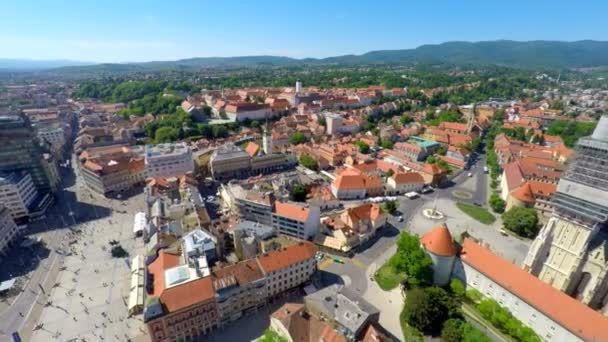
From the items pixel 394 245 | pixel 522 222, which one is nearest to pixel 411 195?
pixel 394 245

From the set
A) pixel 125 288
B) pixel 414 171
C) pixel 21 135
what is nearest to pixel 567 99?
pixel 414 171

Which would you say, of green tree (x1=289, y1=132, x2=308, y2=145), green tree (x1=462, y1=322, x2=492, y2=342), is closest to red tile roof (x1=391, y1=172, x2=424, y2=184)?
green tree (x1=462, y1=322, x2=492, y2=342)

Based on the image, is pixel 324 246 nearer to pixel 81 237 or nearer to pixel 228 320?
pixel 228 320

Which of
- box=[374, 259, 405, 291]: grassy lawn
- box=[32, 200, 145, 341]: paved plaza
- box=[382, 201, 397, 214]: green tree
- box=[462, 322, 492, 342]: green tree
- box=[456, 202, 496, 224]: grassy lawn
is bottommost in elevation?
box=[456, 202, 496, 224]: grassy lawn

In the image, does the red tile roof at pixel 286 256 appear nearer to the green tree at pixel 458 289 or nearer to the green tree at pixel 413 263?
the green tree at pixel 413 263

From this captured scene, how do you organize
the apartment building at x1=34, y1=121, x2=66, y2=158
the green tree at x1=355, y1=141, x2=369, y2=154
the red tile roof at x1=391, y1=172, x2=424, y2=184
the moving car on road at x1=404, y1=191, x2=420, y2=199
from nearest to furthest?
the moving car on road at x1=404, y1=191, x2=420, y2=199, the red tile roof at x1=391, y1=172, x2=424, y2=184, the apartment building at x1=34, y1=121, x2=66, y2=158, the green tree at x1=355, y1=141, x2=369, y2=154

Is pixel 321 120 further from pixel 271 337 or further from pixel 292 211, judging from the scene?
pixel 271 337

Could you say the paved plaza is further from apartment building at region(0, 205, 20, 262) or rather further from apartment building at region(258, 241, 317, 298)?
apartment building at region(258, 241, 317, 298)
